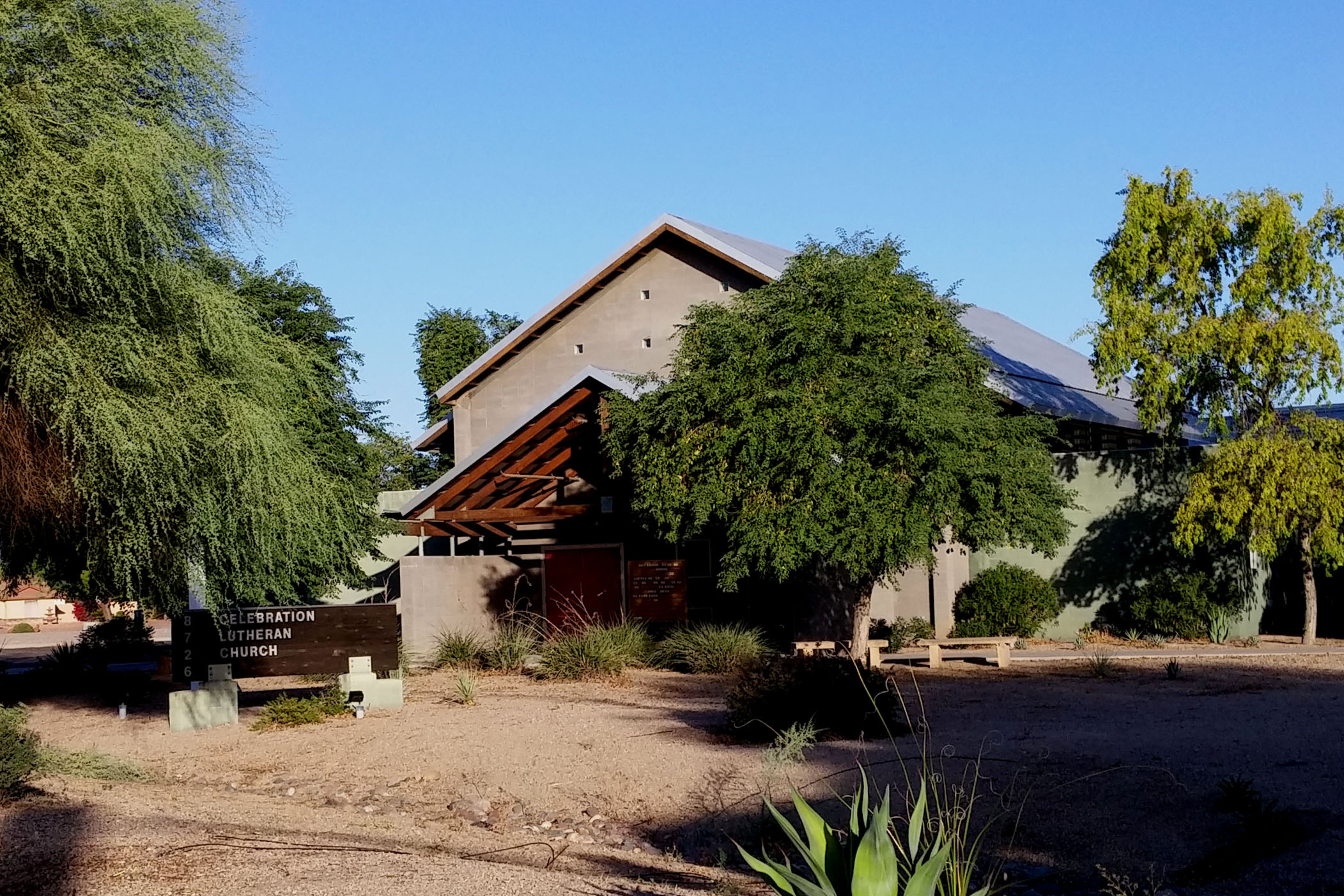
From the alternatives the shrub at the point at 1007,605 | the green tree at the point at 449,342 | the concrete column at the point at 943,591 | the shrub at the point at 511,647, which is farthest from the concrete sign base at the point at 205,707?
the green tree at the point at 449,342

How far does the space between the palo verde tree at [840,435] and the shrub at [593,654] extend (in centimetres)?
195

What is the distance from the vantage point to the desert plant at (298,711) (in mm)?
17359

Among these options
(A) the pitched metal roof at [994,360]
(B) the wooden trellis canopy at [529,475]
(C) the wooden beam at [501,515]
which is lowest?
(C) the wooden beam at [501,515]

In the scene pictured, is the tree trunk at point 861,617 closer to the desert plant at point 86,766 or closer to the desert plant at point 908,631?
the desert plant at point 908,631

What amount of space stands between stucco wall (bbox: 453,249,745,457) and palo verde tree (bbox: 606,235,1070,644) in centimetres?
796

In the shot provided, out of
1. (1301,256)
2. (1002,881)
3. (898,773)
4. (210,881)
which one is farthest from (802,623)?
(210,881)

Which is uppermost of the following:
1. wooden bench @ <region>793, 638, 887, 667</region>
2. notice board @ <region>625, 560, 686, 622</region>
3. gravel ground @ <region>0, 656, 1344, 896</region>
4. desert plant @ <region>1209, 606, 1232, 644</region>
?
notice board @ <region>625, 560, 686, 622</region>

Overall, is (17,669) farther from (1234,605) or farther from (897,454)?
(1234,605)

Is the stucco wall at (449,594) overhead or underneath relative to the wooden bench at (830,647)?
overhead

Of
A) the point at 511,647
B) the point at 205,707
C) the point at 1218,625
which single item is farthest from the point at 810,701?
the point at 1218,625

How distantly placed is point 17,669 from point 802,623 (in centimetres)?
1635

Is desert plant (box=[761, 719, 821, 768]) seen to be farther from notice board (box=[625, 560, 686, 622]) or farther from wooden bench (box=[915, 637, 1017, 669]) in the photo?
notice board (box=[625, 560, 686, 622])

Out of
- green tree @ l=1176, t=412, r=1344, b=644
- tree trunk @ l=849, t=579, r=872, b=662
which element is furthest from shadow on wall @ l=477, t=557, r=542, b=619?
green tree @ l=1176, t=412, r=1344, b=644

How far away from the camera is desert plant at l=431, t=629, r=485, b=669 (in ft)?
78.0
